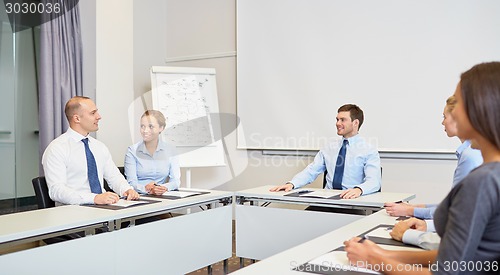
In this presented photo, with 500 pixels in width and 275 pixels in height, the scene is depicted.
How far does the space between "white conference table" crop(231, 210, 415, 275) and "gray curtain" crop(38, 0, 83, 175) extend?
10.9 ft

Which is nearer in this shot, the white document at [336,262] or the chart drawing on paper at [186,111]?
the white document at [336,262]

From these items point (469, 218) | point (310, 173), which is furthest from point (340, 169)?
point (469, 218)

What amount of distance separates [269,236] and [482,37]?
8.27 feet

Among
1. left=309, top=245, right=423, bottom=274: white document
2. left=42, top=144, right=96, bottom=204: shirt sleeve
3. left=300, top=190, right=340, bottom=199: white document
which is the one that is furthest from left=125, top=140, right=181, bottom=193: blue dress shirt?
left=309, top=245, right=423, bottom=274: white document

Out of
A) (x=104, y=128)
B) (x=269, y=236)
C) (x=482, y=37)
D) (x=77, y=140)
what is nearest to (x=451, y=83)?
(x=482, y=37)

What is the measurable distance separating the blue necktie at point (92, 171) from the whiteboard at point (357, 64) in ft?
7.34

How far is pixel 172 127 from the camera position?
4805 mm

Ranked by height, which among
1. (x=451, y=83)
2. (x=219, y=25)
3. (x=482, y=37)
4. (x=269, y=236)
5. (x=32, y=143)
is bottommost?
(x=269, y=236)

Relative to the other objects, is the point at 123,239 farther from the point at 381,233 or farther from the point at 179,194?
the point at 381,233

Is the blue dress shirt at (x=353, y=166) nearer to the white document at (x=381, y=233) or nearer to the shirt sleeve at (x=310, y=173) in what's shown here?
the shirt sleeve at (x=310, y=173)

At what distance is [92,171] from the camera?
3.11 meters

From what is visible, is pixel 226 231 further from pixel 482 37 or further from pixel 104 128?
pixel 482 37

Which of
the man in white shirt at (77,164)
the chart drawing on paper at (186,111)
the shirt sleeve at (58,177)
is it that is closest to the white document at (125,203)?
the man in white shirt at (77,164)

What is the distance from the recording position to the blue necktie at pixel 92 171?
122 inches
